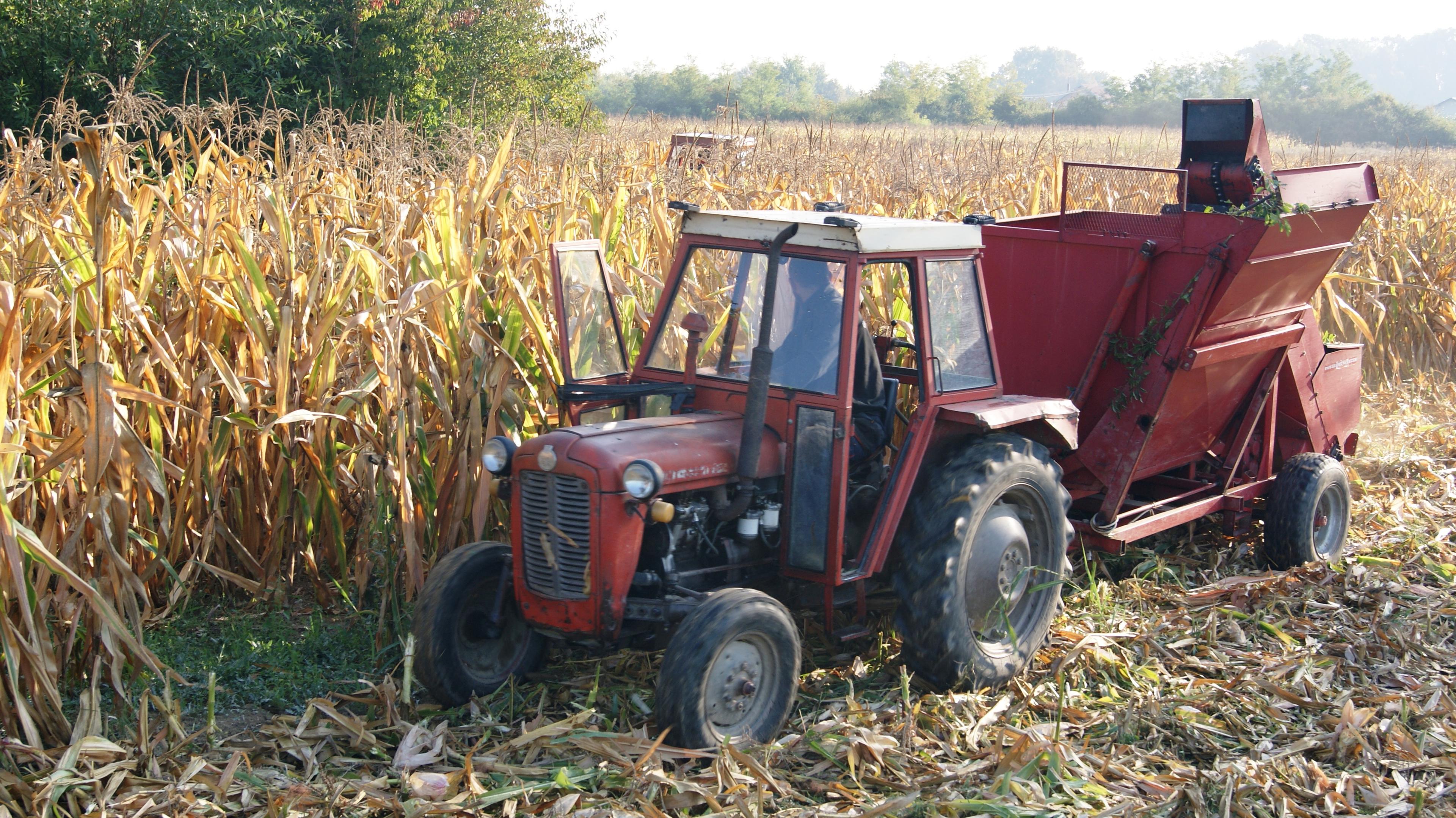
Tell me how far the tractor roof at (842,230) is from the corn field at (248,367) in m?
1.12

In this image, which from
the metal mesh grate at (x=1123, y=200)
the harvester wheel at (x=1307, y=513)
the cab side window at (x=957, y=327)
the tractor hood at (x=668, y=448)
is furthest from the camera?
the harvester wheel at (x=1307, y=513)

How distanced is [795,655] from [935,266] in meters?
1.61

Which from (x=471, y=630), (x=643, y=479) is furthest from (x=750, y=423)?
(x=471, y=630)

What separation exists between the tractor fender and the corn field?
1.88 m

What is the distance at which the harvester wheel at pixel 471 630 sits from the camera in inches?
154

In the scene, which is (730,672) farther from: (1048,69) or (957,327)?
(1048,69)

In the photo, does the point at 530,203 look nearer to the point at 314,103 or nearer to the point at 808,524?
the point at 808,524

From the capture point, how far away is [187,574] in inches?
173

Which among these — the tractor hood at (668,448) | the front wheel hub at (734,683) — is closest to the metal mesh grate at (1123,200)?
the tractor hood at (668,448)

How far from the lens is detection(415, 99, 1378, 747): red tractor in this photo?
381cm

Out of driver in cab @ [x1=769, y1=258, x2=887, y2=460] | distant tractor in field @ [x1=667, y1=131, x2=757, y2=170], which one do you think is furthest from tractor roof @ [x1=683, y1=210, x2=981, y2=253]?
distant tractor in field @ [x1=667, y1=131, x2=757, y2=170]

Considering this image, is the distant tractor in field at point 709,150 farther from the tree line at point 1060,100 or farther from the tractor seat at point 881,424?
the tree line at point 1060,100

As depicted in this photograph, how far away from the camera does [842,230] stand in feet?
13.1

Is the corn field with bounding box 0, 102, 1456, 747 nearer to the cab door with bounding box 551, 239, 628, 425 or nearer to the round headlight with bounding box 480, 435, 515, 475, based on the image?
the cab door with bounding box 551, 239, 628, 425
